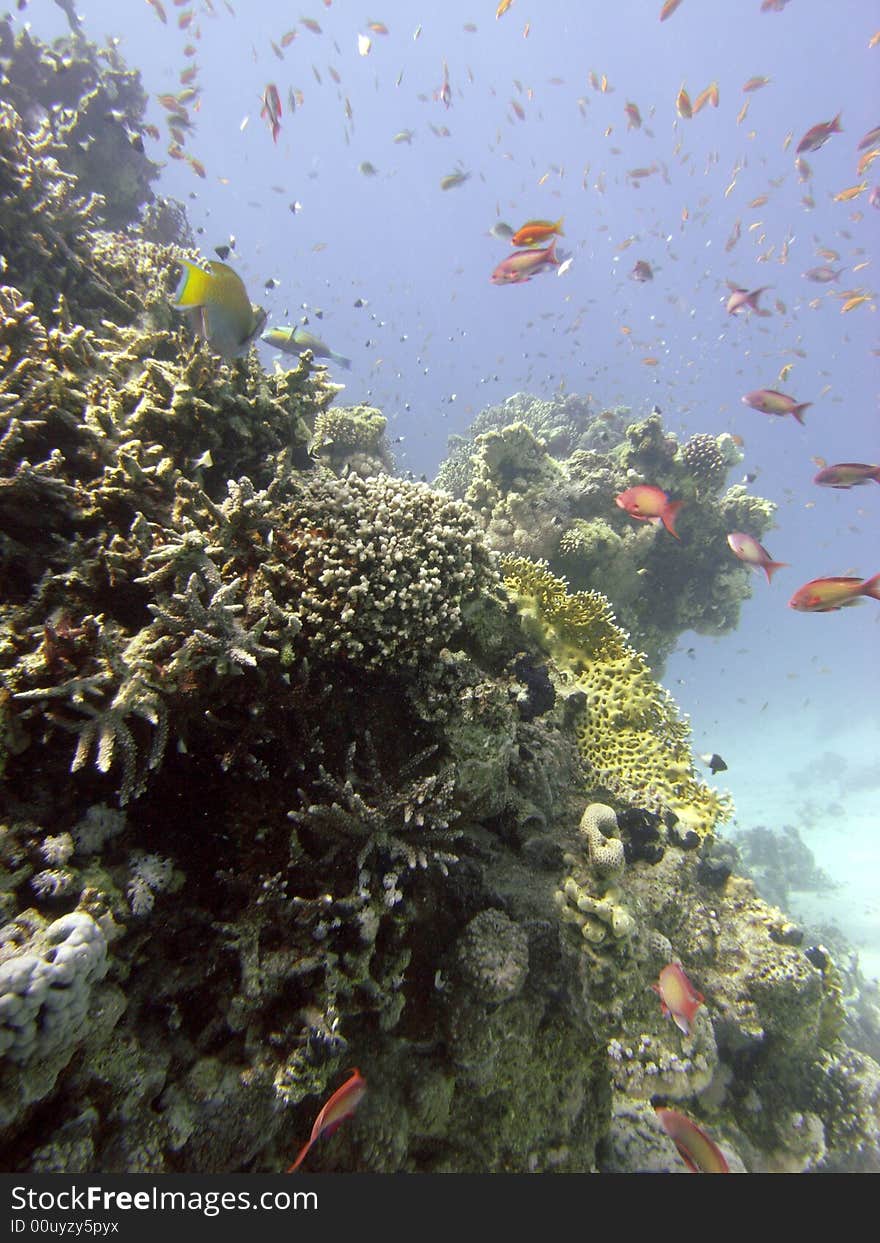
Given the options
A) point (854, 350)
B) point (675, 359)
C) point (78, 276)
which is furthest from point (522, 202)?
point (78, 276)

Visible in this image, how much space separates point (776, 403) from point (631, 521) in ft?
7.90

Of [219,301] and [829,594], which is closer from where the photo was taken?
[219,301]

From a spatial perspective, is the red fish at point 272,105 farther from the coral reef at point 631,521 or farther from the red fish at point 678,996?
the red fish at point 678,996

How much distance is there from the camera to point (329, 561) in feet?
10.2

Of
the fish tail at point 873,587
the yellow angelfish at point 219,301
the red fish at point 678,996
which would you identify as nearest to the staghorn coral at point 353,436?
the yellow angelfish at point 219,301

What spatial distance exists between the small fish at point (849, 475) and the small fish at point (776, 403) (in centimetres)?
135

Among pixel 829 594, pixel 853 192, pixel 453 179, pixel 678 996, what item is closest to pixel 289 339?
pixel 829 594

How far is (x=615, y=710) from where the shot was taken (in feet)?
15.5

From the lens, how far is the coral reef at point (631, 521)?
7625 millimetres

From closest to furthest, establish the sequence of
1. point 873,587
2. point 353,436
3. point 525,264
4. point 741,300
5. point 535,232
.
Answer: point 873,587 < point 525,264 < point 535,232 < point 353,436 < point 741,300

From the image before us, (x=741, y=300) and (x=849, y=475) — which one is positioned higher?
(x=741, y=300)

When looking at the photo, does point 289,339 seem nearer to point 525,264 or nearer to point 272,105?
point 525,264

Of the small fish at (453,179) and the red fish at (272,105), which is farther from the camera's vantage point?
the small fish at (453,179)

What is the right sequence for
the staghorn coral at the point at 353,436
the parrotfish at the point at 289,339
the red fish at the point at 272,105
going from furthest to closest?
the staghorn coral at the point at 353,436 → the red fish at the point at 272,105 → the parrotfish at the point at 289,339
